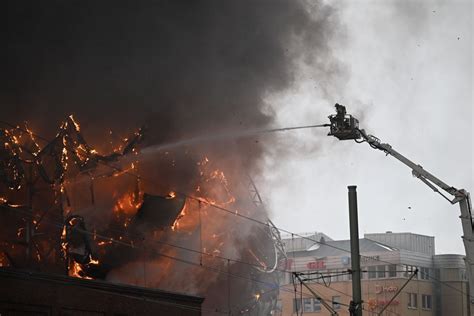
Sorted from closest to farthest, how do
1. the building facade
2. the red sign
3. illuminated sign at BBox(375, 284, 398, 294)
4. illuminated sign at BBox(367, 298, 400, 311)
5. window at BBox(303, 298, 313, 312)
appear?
illuminated sign at BBox(367, 298, 400, 311)
illuminated sign at BBox(375, 284, 398, 294)
the building facade
the red sign
window at BBox(303, 298, 313, 312)

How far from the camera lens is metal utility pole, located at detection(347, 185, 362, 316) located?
77.3 ft

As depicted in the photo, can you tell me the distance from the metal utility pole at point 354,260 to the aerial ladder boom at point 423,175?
3.25m

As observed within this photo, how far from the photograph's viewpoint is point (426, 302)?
230 feet

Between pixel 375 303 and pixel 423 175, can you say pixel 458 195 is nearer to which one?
pixel 423 175

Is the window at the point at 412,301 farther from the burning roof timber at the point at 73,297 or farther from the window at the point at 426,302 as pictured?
the burning roof timber at the point at 73,297

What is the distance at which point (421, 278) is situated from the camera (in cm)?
7131

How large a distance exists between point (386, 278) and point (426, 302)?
179 inches

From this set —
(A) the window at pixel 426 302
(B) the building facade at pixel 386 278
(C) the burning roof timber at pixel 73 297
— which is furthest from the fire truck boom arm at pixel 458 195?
(A) the window at pixel 426 302

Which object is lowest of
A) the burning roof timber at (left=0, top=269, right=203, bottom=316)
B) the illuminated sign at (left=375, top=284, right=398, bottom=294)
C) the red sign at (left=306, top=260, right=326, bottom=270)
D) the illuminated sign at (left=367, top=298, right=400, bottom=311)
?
the burning roof timber at (left=0, top=269, right=203, bottom=316)

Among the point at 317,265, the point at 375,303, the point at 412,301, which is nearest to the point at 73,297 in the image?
the point at 375,303

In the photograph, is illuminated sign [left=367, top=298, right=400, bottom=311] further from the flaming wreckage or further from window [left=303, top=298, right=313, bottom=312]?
the flaming wreckage

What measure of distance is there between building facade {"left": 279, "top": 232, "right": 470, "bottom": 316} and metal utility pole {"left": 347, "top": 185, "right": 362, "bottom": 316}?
134 ft

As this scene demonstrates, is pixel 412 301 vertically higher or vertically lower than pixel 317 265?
lower

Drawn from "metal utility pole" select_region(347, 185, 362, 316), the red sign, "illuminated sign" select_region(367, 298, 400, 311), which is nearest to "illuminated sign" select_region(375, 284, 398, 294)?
"illuminated sign" select_region(367, 298, 400, 311)
